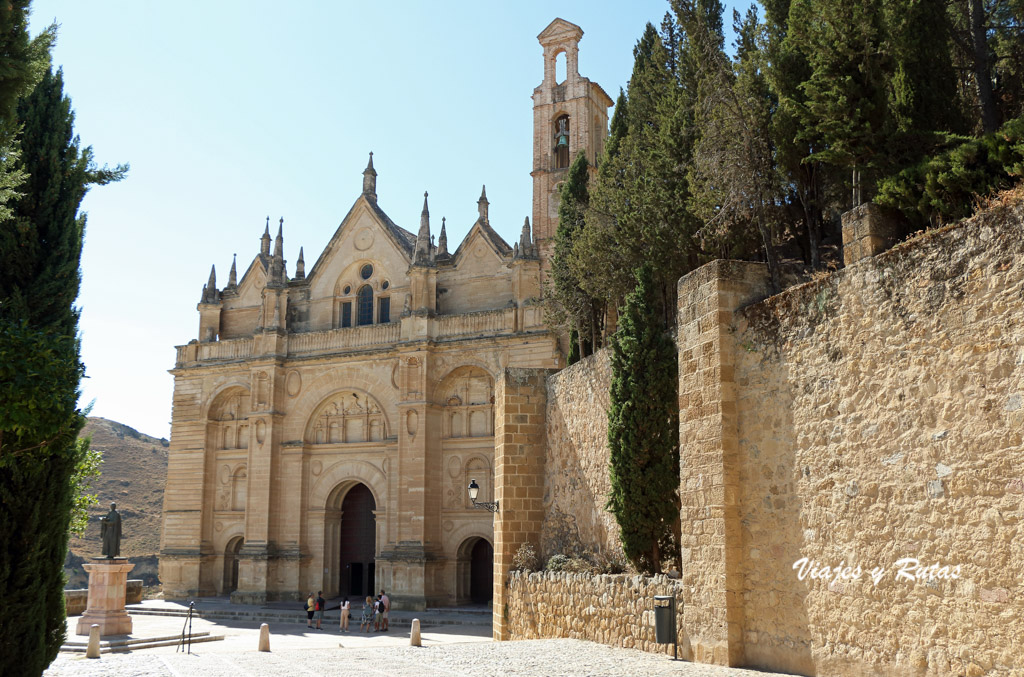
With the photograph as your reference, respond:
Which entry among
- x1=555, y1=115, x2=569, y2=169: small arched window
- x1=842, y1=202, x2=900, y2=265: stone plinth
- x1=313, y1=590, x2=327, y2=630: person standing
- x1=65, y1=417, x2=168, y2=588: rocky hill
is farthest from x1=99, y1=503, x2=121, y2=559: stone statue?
x1=65, y1=417, x2=168, y2=588: rocky hill

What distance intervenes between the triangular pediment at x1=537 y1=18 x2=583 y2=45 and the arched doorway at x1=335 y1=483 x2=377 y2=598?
19.2 metres

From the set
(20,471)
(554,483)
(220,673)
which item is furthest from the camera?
(554,483)

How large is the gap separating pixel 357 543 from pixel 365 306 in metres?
9.08

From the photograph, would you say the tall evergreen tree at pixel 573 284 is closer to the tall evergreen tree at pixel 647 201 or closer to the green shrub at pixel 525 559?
the tall evergreen tree at pixel 647 201

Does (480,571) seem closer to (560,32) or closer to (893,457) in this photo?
(560,32)

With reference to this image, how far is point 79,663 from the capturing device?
1449 centimetres

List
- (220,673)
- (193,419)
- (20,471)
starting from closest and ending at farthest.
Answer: (20,471), (220,673), (193,419)

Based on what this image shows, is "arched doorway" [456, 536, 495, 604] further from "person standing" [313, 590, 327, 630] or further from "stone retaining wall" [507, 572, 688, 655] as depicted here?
"stone retaining wall" [507, 572, 688, 655]

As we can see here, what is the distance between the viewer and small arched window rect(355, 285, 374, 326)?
34531 mm

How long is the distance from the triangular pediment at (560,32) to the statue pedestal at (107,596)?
24.9 m

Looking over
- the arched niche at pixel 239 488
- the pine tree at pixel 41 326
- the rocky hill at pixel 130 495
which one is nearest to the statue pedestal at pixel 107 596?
the arched niche at pixel 239 488

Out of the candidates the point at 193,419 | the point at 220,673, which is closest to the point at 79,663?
the point at 220,673

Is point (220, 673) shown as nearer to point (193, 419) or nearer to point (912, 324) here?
point (912, 324)

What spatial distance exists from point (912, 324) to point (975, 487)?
5.13ft
